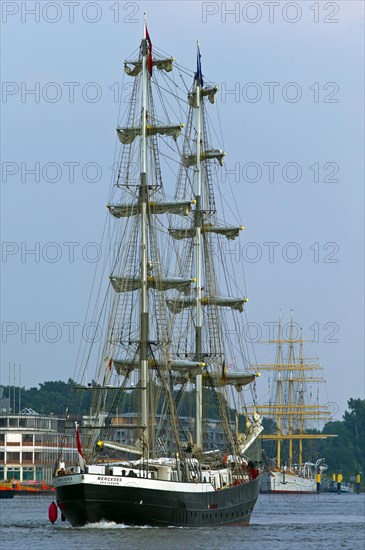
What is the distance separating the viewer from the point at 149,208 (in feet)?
327

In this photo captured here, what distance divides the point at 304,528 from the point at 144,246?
82.4 ft

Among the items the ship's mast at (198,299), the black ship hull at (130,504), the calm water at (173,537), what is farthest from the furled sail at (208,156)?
the black ship hull at (130,504)

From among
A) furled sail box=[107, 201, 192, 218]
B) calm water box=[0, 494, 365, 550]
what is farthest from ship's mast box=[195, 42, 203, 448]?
furled sail box=[107, 201, 192, 218]

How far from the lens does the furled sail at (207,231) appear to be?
115 meters

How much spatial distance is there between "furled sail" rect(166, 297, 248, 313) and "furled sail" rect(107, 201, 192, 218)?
10.2 metres

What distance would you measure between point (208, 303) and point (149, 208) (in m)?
17.3

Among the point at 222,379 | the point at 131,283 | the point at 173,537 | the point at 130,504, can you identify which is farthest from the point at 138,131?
the point at 173,537

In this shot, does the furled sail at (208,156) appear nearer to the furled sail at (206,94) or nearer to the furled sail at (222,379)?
the furled sail at (206,94)

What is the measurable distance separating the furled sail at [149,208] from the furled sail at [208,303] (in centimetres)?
1017

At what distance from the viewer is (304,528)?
10906 cm

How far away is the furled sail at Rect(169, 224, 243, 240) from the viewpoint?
376ft

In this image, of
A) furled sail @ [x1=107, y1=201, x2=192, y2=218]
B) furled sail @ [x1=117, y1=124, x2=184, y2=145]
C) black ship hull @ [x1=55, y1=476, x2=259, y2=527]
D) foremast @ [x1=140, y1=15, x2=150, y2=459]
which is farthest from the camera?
furled sail @ [x1=117, y1=124, x2=184, y2=145]

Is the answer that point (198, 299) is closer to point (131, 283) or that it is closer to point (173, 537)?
point (131, 283)

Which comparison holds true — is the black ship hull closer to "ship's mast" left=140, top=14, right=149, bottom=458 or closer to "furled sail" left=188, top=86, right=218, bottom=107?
"ship's mast" left=140, top=14, right=149, bottom=458
